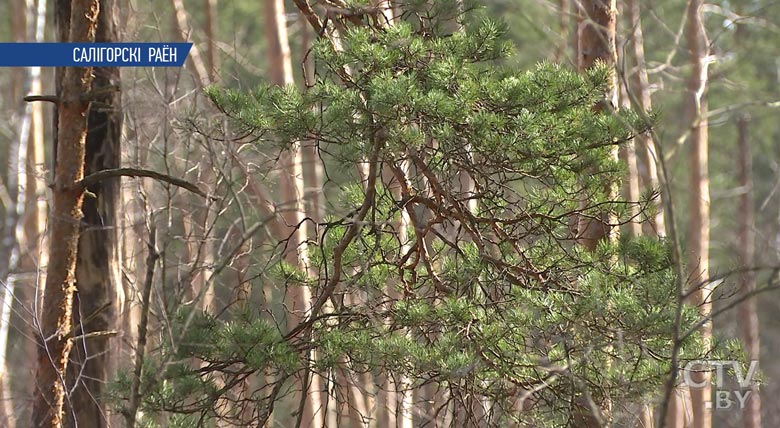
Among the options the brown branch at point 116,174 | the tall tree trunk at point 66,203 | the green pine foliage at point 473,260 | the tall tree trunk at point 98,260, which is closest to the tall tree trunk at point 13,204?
the tall tree trunk at point 98,260

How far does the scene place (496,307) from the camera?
4.33 m

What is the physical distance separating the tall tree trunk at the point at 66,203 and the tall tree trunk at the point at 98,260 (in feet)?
0.34

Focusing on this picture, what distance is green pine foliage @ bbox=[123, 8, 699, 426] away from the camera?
13.1ft

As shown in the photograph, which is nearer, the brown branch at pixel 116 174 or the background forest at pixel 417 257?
the background forest at pixel 417 257

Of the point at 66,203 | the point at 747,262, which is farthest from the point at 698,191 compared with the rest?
the point at 66,203

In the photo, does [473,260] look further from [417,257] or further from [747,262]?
[747,262]

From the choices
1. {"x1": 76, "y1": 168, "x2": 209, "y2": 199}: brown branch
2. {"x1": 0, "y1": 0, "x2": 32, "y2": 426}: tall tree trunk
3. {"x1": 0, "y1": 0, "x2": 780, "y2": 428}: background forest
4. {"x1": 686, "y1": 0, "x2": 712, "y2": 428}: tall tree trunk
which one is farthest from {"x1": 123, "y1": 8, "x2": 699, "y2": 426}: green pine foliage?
{"x1": 0, "y1": 0, "x2": 32, "y2": 426}: tall tree trunk

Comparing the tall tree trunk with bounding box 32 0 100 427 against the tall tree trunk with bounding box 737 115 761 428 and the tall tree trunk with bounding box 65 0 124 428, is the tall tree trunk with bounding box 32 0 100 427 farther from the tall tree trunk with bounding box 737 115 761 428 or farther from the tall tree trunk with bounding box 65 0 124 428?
the tall tree trunk with bounding box 737 115 761 428

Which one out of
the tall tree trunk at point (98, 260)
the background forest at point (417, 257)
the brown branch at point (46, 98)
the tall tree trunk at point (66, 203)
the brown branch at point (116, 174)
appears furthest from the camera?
the tall tree trunk at point (98, 260)

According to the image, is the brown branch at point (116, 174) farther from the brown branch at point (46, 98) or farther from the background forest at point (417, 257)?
the brown branch at point (46, 98)

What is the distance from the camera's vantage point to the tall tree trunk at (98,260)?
5.27 m

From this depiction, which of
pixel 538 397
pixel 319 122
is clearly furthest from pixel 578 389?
pixel 319 122

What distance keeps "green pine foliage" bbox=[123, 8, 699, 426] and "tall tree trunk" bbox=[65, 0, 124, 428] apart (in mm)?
1267

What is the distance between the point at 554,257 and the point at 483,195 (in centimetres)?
49
